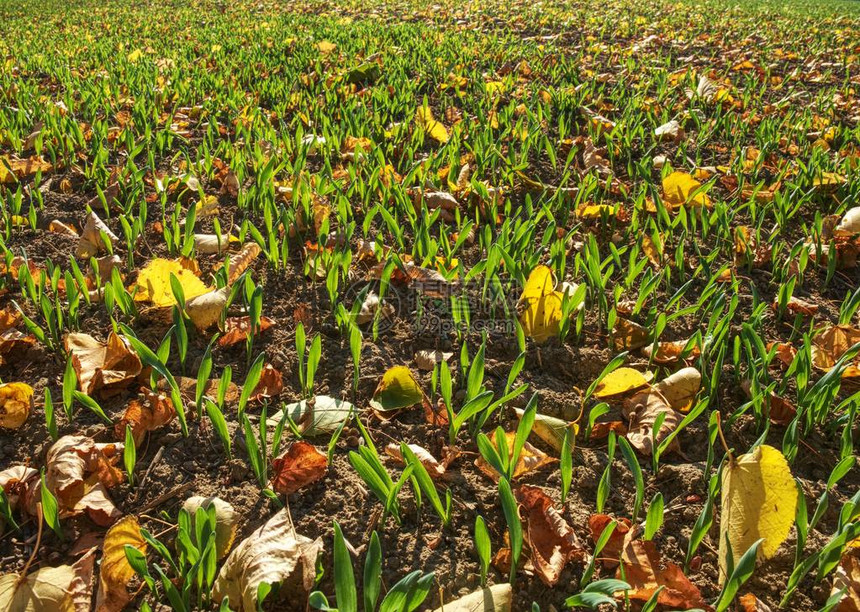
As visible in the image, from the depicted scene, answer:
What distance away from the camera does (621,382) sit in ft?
5.12

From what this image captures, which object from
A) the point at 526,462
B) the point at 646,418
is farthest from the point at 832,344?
the point at 526,462

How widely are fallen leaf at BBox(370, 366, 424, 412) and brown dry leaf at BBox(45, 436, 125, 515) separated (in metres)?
0.60

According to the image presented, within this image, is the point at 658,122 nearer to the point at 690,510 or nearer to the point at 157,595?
the point at 690,510

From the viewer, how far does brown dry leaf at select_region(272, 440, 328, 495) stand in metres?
1.33

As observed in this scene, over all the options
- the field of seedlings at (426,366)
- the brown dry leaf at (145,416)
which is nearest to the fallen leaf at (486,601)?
the field of seedlings at (426,366)

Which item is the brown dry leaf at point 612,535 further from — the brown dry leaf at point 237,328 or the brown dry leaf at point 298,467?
the brown dry leaf at point 237,328

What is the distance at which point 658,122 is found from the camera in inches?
142

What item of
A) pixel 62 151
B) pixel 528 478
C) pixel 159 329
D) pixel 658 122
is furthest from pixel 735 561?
pixel 62 151

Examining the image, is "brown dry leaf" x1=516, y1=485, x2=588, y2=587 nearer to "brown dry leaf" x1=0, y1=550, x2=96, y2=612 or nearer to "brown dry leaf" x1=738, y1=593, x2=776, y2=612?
"brown dry leaf" x1=738, y1=593, x2=776, y2=612

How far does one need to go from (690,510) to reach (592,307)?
2.58 ft

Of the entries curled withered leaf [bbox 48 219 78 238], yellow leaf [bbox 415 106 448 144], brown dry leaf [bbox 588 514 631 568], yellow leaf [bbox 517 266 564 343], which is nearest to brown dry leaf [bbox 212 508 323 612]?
brown dry leaf [bbox 588 514 631 568]

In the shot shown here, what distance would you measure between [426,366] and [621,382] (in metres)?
0.53

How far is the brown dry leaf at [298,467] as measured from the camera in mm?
1328

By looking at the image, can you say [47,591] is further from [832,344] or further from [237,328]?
[832,344]
